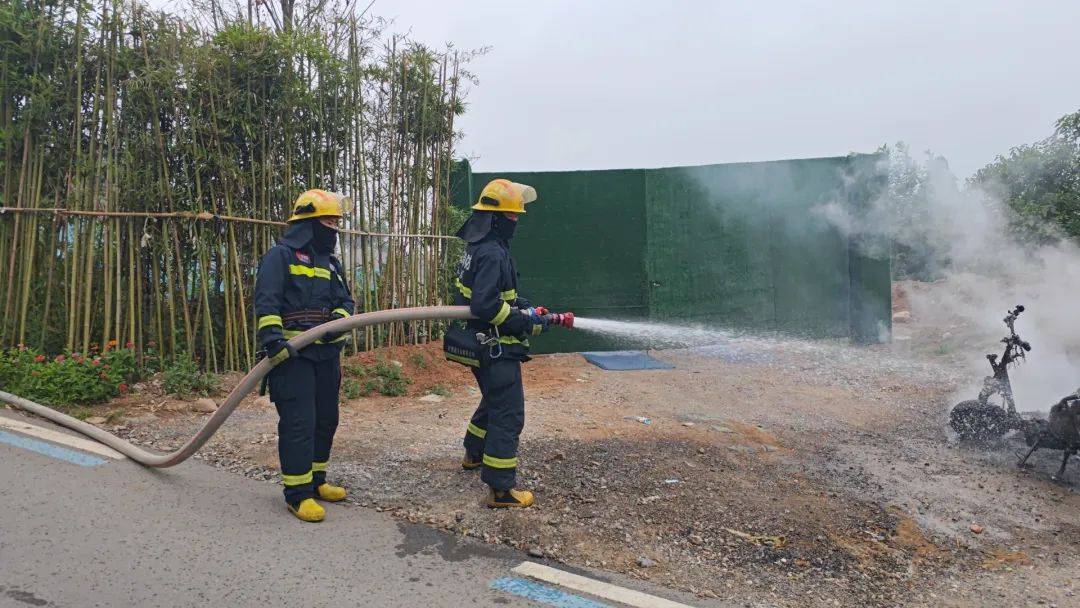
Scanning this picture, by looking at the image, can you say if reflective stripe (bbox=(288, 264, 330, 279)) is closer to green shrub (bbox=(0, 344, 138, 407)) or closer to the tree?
green shrub (bbox=(0, 344, 138, 407))

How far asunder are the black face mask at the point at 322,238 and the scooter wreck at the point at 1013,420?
4947 millimetres

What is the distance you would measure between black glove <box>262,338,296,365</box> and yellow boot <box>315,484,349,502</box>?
0.88m

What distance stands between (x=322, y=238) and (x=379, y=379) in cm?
338

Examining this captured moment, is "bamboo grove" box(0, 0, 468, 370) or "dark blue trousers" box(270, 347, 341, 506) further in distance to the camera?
"bamboo grove" box(0, 0, 468, 370)

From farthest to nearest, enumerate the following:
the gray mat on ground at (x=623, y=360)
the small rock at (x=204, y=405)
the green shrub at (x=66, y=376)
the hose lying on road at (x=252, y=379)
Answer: the gray mat on ground at (x=623, y=360), the small rock at (x=204, y=405), the green shrub at (x=66, y=376), the hose lying on road at (x=252, y=379)

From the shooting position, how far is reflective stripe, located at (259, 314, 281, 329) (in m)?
3.79

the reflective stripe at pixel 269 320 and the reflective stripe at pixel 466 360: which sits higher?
the reflective stripe at pixel 269 320

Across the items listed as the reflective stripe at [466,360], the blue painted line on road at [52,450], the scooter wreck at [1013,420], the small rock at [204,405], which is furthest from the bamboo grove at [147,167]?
the scooter wreck at [1013,420]

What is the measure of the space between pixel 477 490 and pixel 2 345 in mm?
5165

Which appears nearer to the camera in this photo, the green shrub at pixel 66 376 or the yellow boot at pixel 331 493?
the yellow boot at pixel 331 493

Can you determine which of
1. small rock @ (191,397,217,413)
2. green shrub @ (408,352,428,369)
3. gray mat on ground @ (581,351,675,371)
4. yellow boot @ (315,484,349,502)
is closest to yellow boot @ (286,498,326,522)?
yellow boot @ (315,484,349,502)

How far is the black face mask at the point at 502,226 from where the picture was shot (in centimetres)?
432

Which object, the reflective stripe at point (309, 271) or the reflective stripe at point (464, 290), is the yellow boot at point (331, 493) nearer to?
the reflective stripe at point (309, 271)

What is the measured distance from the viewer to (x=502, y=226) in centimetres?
434
